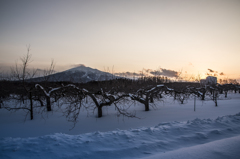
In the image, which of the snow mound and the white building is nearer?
the snow mound

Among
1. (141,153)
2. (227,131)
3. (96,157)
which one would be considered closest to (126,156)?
(141,153)

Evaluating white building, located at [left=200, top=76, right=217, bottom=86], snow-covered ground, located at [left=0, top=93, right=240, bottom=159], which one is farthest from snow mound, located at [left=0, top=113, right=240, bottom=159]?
white building, located at [left=200, top=76, right=217, bottom=86]

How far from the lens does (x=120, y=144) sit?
3.77 metres

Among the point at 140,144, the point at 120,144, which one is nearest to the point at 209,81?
the point at 140,144

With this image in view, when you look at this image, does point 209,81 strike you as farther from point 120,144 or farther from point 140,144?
point 120,144

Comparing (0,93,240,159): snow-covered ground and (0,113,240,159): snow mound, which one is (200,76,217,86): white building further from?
(0,113,240,159): snow mound

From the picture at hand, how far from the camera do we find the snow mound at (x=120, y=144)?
3.20m

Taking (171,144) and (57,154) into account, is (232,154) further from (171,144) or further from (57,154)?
(57,154)

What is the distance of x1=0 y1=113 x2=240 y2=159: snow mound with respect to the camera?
3195 millimetres

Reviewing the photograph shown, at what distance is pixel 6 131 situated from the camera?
764cm

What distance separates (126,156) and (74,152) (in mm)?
1467

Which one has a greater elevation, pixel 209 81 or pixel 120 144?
pixel 209 81

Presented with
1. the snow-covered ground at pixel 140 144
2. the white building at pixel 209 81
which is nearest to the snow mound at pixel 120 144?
the snow-covered ground at pixel 140 144

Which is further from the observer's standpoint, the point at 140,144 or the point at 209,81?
the point at 209,81
